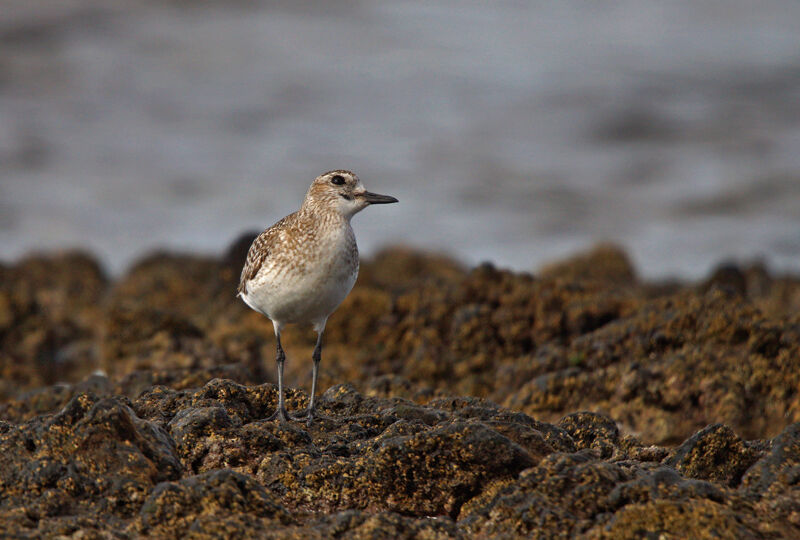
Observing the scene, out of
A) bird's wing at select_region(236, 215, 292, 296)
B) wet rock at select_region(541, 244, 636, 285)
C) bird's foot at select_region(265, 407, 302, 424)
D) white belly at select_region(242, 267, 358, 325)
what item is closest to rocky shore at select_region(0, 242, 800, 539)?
Result: bird's foot at select_region(265, 407, 302, 424)

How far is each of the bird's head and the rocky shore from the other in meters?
1.64

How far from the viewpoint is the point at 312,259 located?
8445 mm

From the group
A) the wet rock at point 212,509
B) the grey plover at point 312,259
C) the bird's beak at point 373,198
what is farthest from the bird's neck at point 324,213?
the wet rock at point 212,509

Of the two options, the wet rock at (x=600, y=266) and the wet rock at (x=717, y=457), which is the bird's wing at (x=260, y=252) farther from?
the wet rock at (x=600, y=266)

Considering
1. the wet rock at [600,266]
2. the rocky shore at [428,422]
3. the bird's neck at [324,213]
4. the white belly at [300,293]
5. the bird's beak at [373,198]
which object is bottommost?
the wet rock at [600,266]

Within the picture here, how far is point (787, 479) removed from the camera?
6.10 metres

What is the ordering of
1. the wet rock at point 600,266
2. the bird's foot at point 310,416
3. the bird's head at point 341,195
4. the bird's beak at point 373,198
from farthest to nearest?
the wet rock at point 600,266, the bird's beak at point 373,198, the bird's head at point 341,195, the bird's foot at point 310,416

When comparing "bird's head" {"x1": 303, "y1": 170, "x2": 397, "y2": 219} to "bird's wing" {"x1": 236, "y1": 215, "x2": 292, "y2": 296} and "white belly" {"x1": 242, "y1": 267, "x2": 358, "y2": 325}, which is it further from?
"white belly" {"x1": 242, "y1": 267, "x2": 358, "y2": 325}

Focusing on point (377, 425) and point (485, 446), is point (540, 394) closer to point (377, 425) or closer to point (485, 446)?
point (377, 425)

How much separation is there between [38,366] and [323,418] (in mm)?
8407

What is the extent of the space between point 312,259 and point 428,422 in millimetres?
1929

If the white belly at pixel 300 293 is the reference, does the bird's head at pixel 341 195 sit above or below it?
above

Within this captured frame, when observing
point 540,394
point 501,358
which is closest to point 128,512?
point 540,394

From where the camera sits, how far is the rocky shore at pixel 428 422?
570 centimetres
